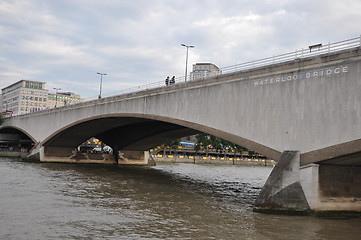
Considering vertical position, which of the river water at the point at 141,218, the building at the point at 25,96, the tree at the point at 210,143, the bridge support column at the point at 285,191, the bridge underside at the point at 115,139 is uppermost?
the building at the point at 25,96

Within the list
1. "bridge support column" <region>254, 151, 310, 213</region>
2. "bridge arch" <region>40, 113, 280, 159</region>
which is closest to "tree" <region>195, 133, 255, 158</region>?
"bridge arch" <region>40, 113, 280, 159</region>

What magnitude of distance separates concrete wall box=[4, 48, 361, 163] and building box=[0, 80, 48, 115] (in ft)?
455

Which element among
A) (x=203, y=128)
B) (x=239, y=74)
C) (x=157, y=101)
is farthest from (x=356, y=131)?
(x=157, y=101)

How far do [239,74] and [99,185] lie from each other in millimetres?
14783

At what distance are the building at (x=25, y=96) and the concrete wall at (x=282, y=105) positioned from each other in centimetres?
13881

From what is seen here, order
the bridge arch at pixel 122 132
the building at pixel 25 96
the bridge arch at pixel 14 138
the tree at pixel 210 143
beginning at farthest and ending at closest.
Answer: the building at pixel 25 96, the tree at pixel 210 143, the bridge arch at pixel 14 138, the bridge arch at pixel 122 132

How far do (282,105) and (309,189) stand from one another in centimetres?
540

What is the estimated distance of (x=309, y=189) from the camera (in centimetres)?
1945

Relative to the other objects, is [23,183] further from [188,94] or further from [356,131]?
[356,131]

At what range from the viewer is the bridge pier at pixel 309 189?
1952cm

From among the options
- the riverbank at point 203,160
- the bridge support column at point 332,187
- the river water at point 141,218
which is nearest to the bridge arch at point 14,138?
the riverbank at point 203,160

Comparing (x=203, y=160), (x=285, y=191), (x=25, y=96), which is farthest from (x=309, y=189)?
(x=25, y=96)

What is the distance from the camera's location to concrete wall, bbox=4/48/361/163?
19.3 metres

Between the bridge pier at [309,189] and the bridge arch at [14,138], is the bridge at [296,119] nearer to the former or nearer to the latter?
the bridge pier at [309,189]
